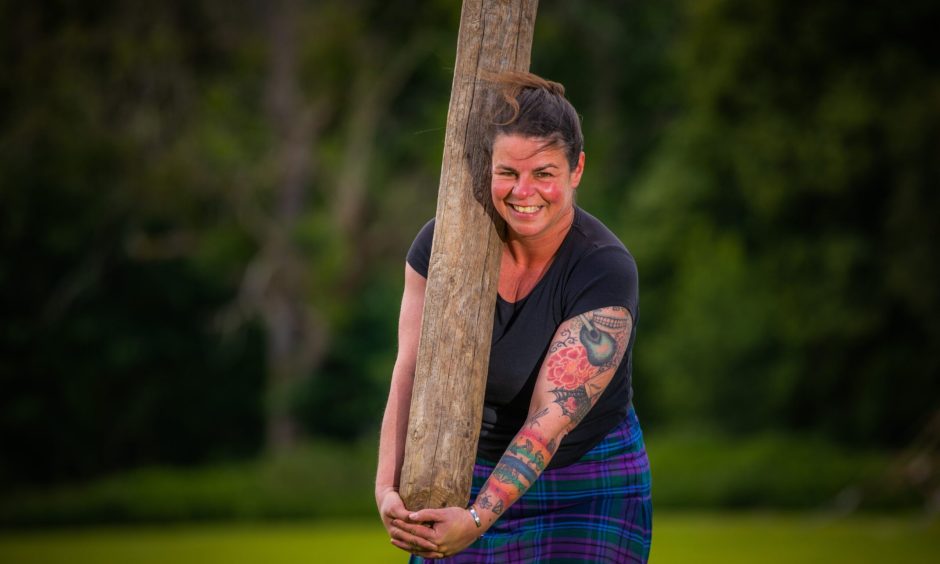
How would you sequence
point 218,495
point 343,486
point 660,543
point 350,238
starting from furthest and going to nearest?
point 350,238 < point 343,486 < point 218,495 < point 660,543

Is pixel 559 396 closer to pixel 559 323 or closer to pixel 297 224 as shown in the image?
pixel 559 323

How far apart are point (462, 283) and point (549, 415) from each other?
0.35 metres

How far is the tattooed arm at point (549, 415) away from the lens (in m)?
2.42

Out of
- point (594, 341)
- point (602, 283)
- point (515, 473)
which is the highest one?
point (602, 283)

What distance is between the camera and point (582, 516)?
2607 millimetres

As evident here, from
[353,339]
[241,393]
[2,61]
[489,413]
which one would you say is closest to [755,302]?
[353,339]

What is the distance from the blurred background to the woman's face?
1238cm

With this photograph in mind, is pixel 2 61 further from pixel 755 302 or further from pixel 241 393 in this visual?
pixel 755 302

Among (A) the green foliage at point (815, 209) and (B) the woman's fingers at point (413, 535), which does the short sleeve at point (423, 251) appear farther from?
(A) the green foliage at point (815, 209)

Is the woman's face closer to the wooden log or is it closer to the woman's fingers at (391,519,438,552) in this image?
the wooden log

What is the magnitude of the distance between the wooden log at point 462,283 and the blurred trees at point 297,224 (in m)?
13.2

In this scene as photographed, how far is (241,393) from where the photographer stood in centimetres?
2038

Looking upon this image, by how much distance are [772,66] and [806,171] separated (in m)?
1.48

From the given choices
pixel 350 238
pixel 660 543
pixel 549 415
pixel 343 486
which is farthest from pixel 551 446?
pixel 350 238
